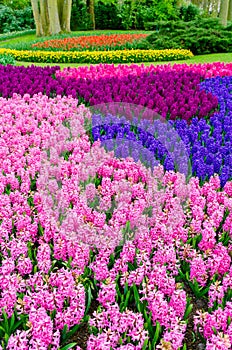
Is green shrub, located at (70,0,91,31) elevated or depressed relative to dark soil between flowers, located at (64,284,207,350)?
depressed

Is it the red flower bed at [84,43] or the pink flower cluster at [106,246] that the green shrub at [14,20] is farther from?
the pink flower cluster at [106,246]

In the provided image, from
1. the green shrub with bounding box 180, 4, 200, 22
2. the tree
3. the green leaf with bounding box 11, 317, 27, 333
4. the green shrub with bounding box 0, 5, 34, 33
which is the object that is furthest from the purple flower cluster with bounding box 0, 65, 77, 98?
the green shrub with bounding box 0, 5, 34, 33

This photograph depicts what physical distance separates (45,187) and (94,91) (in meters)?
4.79

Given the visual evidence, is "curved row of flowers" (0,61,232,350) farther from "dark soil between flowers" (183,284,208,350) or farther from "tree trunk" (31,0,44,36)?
"tree trunk" (31,0,44,36)

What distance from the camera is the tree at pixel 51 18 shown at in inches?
1056

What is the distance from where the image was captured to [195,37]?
805 inches

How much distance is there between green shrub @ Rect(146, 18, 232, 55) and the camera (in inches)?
791

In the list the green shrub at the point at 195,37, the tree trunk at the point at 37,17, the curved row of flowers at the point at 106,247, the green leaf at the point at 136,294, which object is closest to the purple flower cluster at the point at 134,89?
the curved row of flowers at the point at 106,247

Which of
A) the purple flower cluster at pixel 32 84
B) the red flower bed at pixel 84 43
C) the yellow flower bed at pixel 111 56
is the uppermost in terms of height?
the purple flower cluster at pixel 32 84

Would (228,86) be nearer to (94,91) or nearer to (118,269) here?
(94,91)

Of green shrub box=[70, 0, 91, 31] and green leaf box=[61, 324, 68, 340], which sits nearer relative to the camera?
green leaf box=[61, 324, 68, 340]

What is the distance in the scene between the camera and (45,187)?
15.9ft

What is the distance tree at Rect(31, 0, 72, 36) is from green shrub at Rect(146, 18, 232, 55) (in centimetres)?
786

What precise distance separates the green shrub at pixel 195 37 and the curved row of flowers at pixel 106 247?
46.7ft
